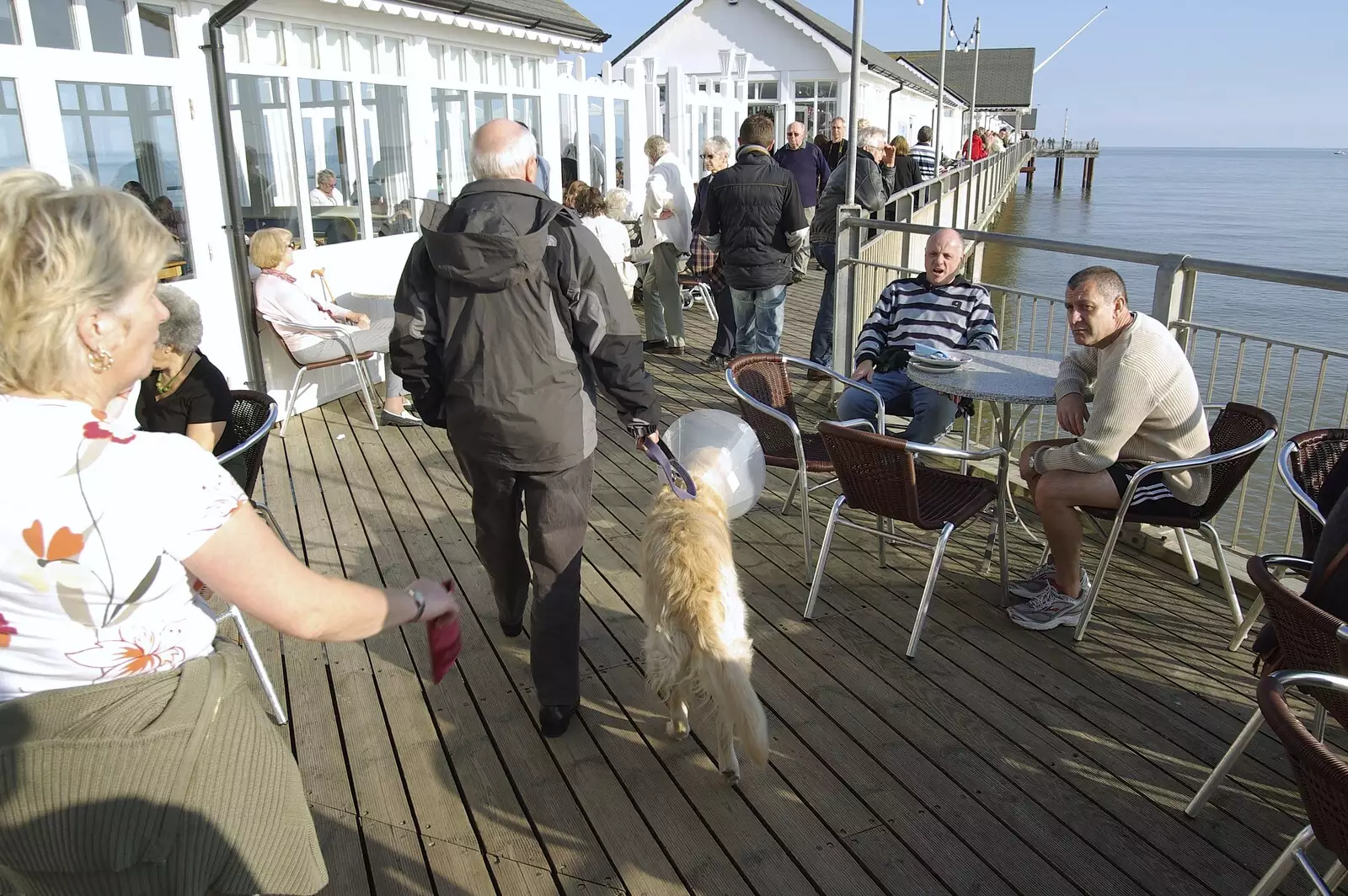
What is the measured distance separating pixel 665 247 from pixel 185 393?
5430 mm

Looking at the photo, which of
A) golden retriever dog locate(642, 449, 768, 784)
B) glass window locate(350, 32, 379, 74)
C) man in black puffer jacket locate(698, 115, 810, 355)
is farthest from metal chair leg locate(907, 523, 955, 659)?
glass window locate(350, 32, 379, 74)

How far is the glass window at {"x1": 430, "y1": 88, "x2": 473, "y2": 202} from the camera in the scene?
830 cm

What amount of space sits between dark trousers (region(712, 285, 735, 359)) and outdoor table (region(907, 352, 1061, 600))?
3390 millimetres

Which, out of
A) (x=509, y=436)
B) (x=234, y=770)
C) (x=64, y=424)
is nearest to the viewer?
(x=64, y=424)

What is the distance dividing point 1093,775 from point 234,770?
237 cm

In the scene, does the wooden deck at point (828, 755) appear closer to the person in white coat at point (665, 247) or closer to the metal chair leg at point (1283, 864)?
the metal chair leg at point (1283, 864)

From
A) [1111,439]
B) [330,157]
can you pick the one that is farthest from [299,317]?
[1111,439]

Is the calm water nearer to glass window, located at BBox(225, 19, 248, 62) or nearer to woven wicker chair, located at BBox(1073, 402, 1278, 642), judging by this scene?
woven wicker chair, located at BBox(1073, 402, 1278, 642)

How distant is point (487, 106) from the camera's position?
909 centimetres

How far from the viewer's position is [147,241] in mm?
1264

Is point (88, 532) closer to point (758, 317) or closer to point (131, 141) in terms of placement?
point (131, 141)

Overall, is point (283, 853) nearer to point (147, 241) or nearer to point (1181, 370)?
point (147, 241)

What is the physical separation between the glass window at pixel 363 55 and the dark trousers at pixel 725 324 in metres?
3.21

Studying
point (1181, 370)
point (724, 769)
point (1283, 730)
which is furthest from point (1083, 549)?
point (1283, 730)
